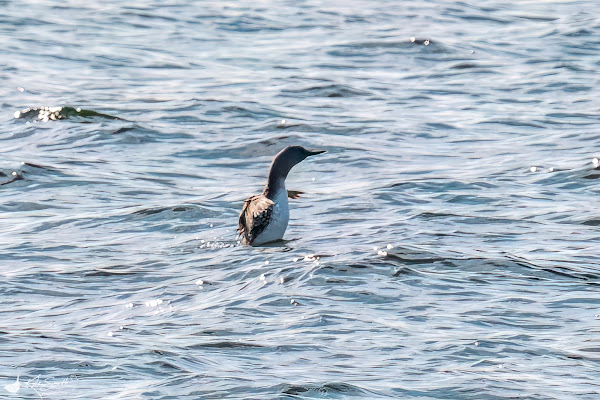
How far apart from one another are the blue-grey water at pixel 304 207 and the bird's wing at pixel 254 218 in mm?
218

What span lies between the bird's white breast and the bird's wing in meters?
0.04

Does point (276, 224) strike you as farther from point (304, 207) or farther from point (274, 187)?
point (304, 207)

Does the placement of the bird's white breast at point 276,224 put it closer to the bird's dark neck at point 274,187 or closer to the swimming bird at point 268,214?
the swimming bird at point 268,214

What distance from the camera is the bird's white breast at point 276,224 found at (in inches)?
439

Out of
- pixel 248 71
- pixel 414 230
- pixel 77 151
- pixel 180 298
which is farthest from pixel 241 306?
pixel 248 71

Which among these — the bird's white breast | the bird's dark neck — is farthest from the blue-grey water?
the bird's dark neck

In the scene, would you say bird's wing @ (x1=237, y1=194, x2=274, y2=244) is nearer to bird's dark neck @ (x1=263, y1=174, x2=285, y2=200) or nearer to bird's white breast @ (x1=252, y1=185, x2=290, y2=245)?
bird's white breast @ (x1=252, y1=185, x2=290, y2=245)

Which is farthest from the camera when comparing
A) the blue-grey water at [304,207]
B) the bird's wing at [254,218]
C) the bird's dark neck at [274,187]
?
the bird's dark neck at [274,187]

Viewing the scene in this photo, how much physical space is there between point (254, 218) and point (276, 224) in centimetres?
23

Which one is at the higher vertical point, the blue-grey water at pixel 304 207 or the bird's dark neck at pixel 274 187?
the bird's dark neck at pixel 274 187

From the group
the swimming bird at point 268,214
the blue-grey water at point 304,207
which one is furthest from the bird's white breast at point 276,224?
the blue-grey water at point 304,207

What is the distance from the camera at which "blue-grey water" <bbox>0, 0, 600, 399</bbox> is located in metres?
7.45

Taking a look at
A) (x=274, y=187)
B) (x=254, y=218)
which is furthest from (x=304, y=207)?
(x=254, y=218)

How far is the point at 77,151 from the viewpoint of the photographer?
15.5 meters
